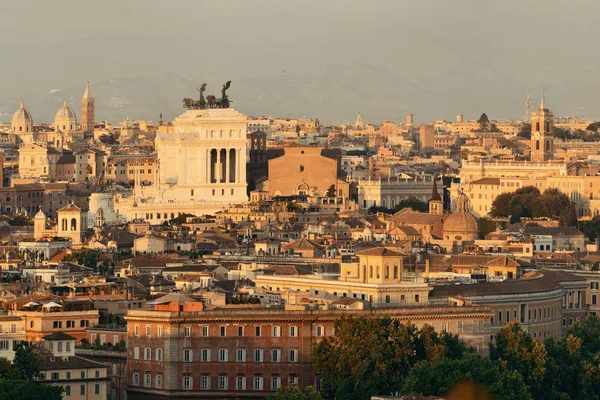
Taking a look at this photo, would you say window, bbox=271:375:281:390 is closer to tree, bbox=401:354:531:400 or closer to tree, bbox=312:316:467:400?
tree, bbox=312:316:467:400

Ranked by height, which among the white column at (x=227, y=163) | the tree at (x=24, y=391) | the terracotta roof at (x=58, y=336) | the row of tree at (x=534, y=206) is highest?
the white column at (x=227, y=163)

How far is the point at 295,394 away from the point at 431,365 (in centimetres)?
431

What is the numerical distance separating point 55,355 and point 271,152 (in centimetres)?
9252

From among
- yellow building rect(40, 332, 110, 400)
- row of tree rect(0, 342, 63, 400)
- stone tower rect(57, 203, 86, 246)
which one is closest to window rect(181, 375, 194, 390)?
yellow building rect(40, 332, 110, 400)

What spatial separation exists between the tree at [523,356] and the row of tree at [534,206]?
2517 inches

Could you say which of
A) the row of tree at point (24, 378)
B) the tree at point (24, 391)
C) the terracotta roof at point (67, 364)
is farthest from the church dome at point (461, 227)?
the tree at point (24, 391)

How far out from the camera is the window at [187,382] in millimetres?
66000

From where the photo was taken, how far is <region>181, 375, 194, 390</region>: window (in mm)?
66000

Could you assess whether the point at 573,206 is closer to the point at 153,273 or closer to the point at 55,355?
the point at 153,273

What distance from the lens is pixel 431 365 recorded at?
64250mm

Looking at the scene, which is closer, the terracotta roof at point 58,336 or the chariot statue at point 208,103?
the terracotta roof at point 58,336

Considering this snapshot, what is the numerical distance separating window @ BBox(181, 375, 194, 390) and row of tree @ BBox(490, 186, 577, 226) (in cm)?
6999

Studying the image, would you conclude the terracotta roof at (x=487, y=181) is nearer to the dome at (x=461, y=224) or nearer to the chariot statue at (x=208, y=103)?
the chariot statue at (x=208, y=103)

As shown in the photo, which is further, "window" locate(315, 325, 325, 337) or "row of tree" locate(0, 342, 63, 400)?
"window" locate(315, 325, 325, 337)
